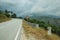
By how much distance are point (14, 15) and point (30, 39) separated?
182473 mm

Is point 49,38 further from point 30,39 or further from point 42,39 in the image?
point 30,39

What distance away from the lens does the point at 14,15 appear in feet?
654

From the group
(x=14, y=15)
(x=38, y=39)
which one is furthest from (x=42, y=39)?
(x=14, y=15)

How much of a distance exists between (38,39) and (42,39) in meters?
0.40

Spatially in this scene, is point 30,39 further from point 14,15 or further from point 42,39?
point 14,15

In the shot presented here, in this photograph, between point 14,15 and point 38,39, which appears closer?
point 38,39

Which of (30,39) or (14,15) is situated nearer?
(30,39)

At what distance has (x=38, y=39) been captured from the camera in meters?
18.3

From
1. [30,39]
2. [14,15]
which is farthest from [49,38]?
[14,15]

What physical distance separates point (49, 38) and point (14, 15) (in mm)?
181720

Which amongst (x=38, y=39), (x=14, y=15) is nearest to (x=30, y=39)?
(x=38, y=39)

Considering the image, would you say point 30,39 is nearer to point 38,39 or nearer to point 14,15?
point 38,39

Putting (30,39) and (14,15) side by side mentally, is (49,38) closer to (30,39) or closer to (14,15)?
(30,39)

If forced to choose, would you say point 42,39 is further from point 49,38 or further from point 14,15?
point 14,15
